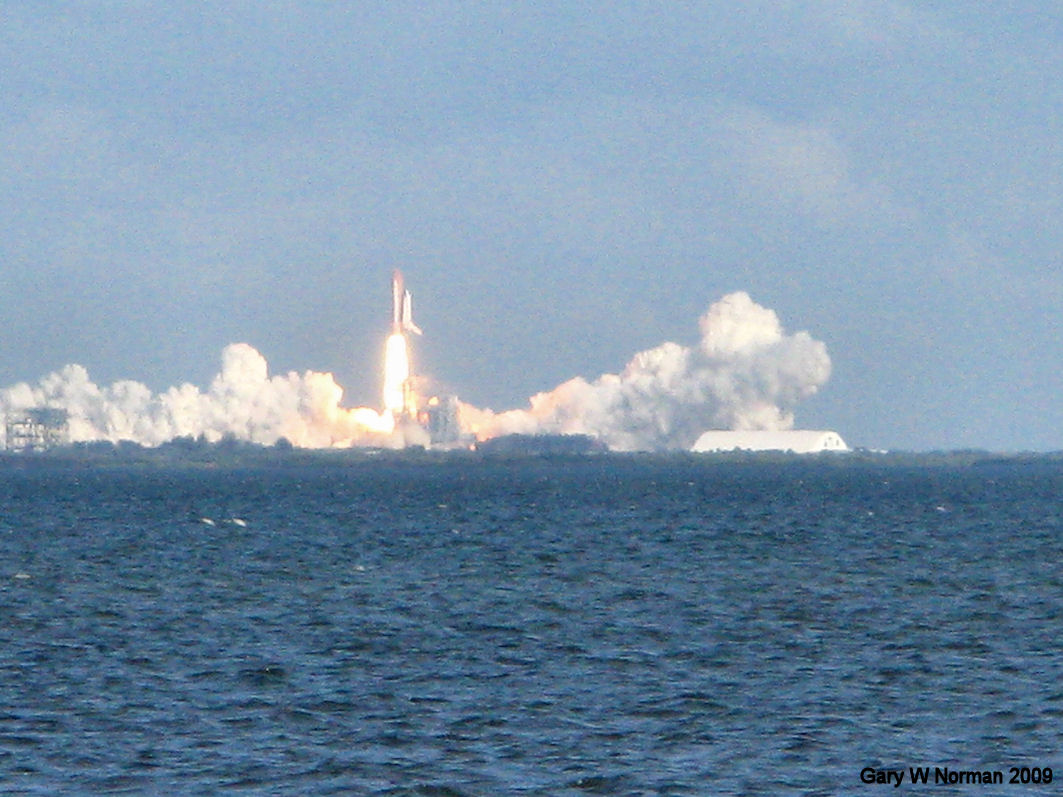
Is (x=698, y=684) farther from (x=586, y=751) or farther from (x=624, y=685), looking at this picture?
(x=586, y=751)

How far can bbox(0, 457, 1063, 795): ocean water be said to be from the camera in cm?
3147

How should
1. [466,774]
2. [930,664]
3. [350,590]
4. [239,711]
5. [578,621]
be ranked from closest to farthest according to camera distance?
[466,774] < [239,711] < [930,664] < [578,621] < [350,590]

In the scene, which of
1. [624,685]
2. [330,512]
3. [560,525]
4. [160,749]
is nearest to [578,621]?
[624,685]

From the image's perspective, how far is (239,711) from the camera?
3681 centimetres

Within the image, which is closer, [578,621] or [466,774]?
[466,774]

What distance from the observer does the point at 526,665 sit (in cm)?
4394

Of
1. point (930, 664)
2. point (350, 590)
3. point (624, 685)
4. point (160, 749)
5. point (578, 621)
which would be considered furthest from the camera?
point (350, 590)

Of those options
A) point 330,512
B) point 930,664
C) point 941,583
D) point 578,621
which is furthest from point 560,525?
point 930,664

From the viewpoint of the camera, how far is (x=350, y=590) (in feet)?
211

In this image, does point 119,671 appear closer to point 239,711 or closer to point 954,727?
point 239,711

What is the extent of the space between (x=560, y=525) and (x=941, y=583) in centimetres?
4790

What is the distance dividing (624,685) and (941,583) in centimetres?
2949

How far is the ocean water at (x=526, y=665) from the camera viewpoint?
103ft

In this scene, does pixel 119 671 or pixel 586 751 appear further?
pixel 119 671
